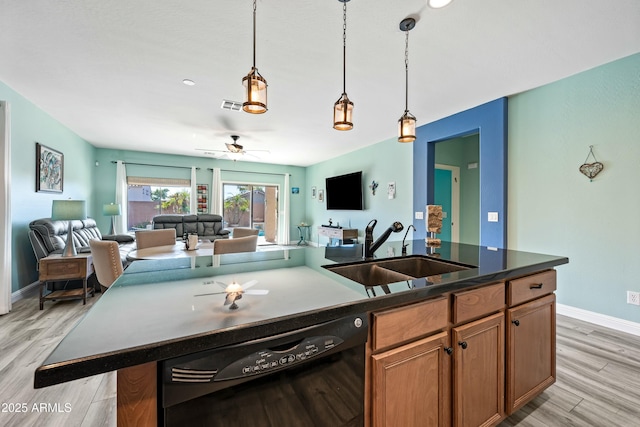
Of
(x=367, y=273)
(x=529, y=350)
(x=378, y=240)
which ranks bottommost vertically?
(x=529, y=350)

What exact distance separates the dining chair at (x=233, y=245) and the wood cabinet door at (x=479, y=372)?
1917 mm

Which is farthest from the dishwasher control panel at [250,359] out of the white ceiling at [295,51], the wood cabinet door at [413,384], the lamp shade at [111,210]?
the lamp shade at [111,210]

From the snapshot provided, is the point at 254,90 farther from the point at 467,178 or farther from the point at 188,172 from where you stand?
the point at 188,172

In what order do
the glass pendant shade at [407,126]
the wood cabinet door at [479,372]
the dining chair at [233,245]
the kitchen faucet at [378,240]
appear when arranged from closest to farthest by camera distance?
the wood cabinet door at [479,372] < the kitchen faucet at [378,240] < the glass pendant shade at [407,126] < the dining chair at [233,245]

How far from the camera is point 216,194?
688 cm

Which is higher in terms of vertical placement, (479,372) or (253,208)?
(253,208)

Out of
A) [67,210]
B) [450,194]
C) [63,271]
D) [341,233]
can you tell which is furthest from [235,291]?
[450,194]

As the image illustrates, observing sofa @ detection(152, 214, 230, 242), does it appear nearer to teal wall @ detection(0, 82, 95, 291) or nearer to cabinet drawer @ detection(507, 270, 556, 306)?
teal wall @ detection(0, 82, 95, 291)

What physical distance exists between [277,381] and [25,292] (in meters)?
4.41

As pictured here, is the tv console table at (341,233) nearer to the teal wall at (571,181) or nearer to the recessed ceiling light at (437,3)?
the teal wall at (571,181)

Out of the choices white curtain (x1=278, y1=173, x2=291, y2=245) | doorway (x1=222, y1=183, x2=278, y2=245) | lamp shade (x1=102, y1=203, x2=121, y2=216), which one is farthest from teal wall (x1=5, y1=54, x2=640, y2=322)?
white curtain (x1=278, y1=173, x2=291, y2=245)

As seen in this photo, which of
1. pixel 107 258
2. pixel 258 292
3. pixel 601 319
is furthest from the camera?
pixel 601 319

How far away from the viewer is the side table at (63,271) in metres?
2.91

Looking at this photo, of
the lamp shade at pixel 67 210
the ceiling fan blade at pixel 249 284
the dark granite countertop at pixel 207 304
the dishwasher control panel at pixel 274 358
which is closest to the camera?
the dark granite countertop at pixel 207 304
